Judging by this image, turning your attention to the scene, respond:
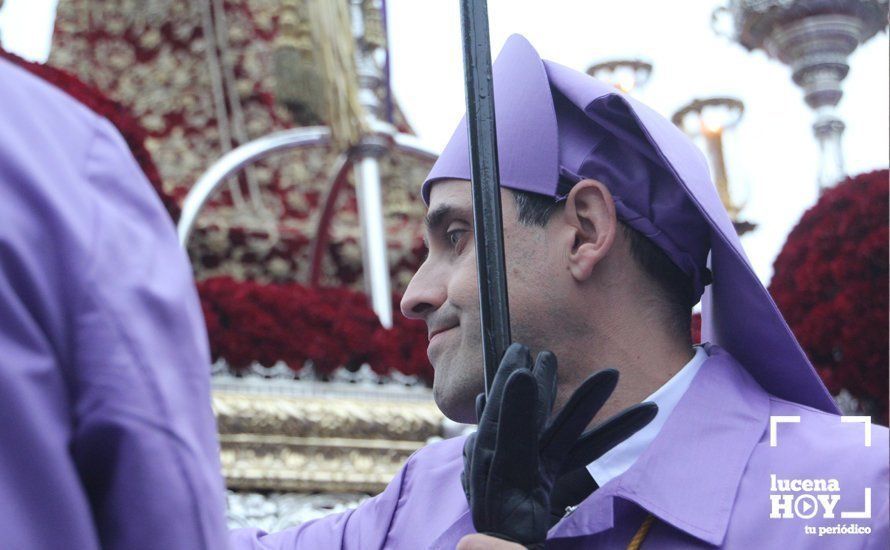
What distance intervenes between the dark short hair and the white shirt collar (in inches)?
2.4

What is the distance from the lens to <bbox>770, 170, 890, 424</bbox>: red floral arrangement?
3.50 m

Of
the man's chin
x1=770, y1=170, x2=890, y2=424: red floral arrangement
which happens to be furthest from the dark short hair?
x1=770, y1=170, x2=890, y2=424: red floral arrangement

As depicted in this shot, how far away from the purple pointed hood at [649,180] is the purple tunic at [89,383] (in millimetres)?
1014

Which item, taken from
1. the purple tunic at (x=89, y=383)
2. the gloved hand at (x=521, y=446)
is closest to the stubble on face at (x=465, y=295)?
the gloved hand at (x=521, y=446)

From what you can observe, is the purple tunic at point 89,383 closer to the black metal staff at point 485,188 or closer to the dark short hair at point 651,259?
the black metal staff at point 485,188

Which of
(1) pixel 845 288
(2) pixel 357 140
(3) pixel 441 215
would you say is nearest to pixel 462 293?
(3) pixel 441 215

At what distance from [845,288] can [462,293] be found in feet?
5.65

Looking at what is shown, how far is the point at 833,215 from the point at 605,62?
112 cm

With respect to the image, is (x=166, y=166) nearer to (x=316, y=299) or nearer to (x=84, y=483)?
(x=316, y=299)

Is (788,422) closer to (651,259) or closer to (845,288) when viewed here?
(651,259)

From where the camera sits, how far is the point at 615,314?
6.88 ft

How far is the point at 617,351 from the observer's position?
2076 mm

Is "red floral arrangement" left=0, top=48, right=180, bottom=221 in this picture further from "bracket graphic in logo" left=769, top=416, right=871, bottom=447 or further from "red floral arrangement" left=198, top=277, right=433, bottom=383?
"bracket graphic in logo" left=769, top=416, right=871, bottom=447

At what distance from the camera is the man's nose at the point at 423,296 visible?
82.0 inches
